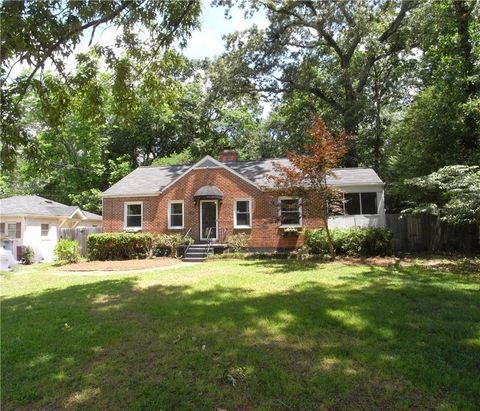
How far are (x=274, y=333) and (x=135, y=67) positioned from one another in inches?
239

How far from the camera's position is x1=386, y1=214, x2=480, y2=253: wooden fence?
18.1 meters

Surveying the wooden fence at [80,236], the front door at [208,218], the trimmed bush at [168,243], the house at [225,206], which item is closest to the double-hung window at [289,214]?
the house at [225,206]

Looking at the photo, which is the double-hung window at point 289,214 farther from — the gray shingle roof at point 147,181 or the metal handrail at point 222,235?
the gray shingle roof at point 147,181

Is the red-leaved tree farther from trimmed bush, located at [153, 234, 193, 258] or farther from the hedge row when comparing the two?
the hedge row

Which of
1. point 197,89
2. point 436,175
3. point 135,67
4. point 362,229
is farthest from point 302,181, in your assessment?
point 197,89

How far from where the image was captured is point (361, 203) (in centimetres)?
1917

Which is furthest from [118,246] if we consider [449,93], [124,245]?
[449,93]

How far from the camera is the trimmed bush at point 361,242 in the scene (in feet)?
51.4

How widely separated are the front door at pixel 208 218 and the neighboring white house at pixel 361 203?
19.9 ft

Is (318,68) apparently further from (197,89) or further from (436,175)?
(436,175)

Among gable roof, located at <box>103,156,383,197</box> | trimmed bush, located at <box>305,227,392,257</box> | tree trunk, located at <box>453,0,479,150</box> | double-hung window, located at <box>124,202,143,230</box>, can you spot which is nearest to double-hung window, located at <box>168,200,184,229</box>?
gable roof, located at <box>103,156,383,197</box>

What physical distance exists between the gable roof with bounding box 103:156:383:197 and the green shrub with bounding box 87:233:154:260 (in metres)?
3.40

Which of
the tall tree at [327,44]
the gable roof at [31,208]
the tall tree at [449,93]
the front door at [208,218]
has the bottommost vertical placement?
the front door at [208,218]

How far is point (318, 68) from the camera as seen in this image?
94.0 ft
